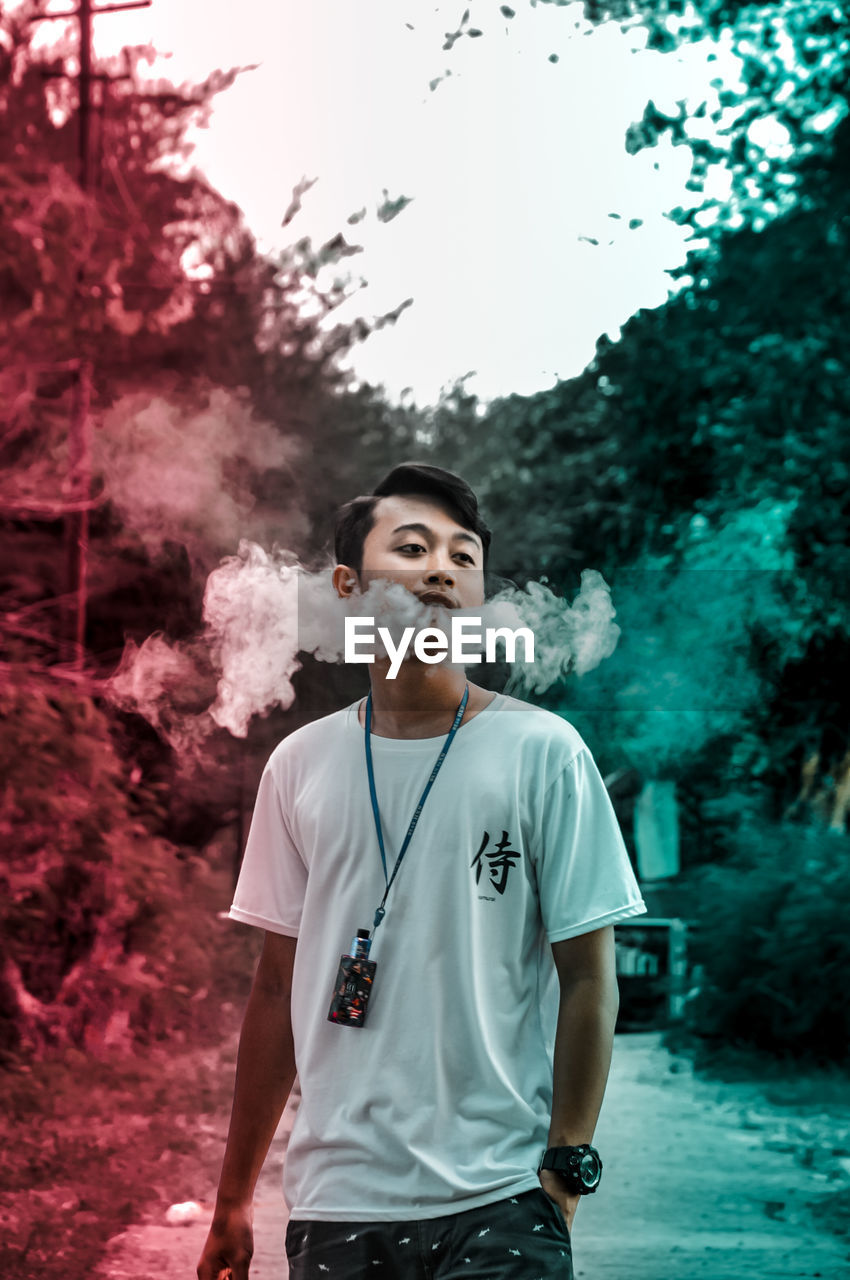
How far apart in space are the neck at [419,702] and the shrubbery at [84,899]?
86.4 inches

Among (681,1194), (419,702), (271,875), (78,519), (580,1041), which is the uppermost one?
(78,519)

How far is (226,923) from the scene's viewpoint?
388 centimetres

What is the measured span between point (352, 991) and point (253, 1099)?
0.28 metres

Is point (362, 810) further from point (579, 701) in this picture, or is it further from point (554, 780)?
point (579, 701)

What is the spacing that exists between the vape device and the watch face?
0.29 metres

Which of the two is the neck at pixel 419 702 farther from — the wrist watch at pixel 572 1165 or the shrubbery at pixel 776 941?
the shrubbery at pixel 776 941

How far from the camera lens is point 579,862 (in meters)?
1.62

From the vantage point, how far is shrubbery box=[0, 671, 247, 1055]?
12.8 ft

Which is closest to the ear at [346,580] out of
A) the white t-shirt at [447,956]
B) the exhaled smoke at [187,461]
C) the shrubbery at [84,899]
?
the white t-shirt at [447,956]

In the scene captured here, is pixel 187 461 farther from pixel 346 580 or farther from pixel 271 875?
pixel 271 875

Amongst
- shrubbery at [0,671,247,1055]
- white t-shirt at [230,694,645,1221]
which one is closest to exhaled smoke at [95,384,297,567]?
shrubbery at [0,671,247,1055]

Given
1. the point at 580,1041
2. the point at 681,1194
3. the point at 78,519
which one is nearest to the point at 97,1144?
the point at 681,1194

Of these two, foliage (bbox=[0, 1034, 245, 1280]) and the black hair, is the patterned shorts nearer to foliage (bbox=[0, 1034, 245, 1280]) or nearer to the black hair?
the black hair

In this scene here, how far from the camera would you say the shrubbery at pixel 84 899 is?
391cm
